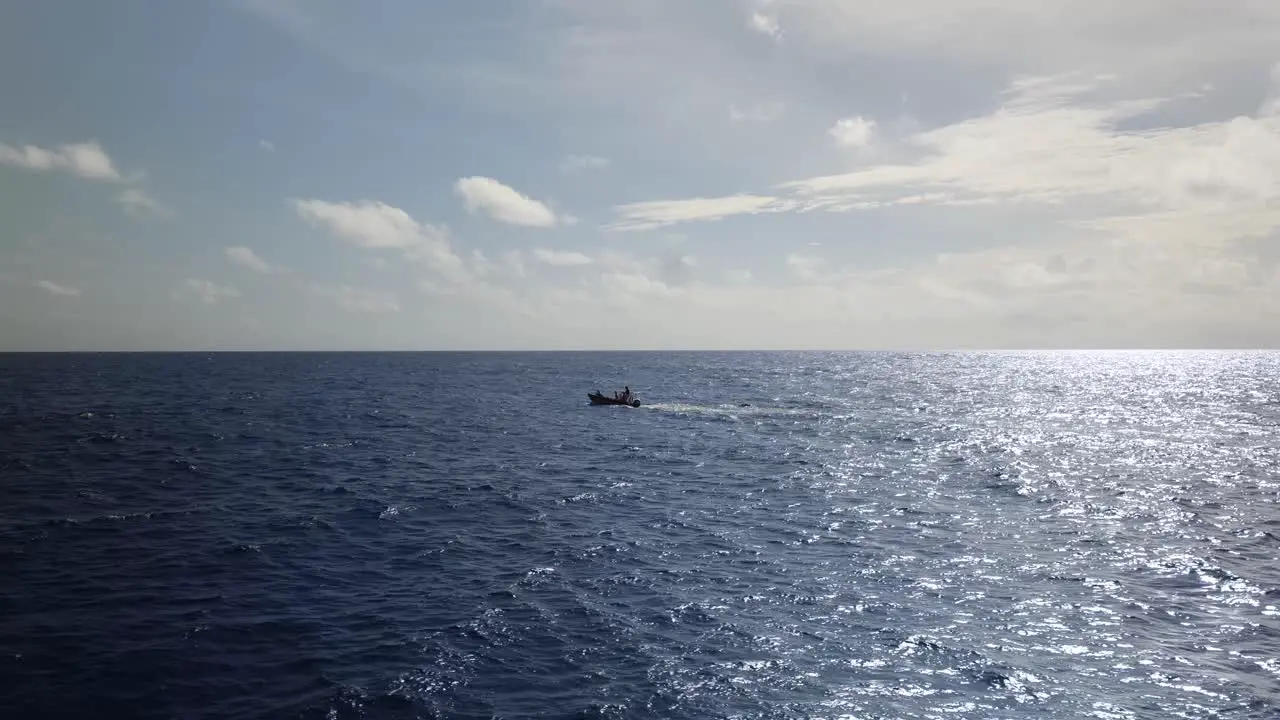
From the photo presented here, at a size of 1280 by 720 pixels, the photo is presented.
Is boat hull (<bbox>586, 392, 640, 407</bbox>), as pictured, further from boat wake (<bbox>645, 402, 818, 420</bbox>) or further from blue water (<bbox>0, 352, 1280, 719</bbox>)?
blue water (<bbox>0, 352, 1280, 719</bbox>)

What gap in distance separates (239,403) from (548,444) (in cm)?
5821

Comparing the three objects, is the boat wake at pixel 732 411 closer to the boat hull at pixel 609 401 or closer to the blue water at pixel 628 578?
the boat hull at pixel 609 401

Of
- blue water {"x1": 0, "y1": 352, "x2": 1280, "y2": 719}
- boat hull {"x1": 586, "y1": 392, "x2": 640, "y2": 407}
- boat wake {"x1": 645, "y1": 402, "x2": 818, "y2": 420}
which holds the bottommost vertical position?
blue water {"x1": 0, "y1": 352, "x2": 1280, "y2": 719}

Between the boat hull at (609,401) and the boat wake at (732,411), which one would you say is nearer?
the boat wake at (732,411)

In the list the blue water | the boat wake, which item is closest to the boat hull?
the boat wake

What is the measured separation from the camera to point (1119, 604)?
27859 mm

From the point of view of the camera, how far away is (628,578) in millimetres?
29969

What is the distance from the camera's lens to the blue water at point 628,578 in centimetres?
2044

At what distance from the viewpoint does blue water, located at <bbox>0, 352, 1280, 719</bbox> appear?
67.1 ft

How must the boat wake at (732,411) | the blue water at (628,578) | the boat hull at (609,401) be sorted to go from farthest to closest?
the boat hull at (609,401)
the boat wake at (732,411)
the blue water at (628,578)

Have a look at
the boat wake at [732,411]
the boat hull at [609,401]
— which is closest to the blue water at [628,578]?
the boat wake at [732,411]

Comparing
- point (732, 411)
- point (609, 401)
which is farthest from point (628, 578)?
point (609, 401)

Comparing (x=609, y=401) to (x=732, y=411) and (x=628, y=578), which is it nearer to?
(x=732, y=411)

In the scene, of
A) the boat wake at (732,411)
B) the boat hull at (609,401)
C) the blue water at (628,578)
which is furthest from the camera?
the boat hull at (609,401)
